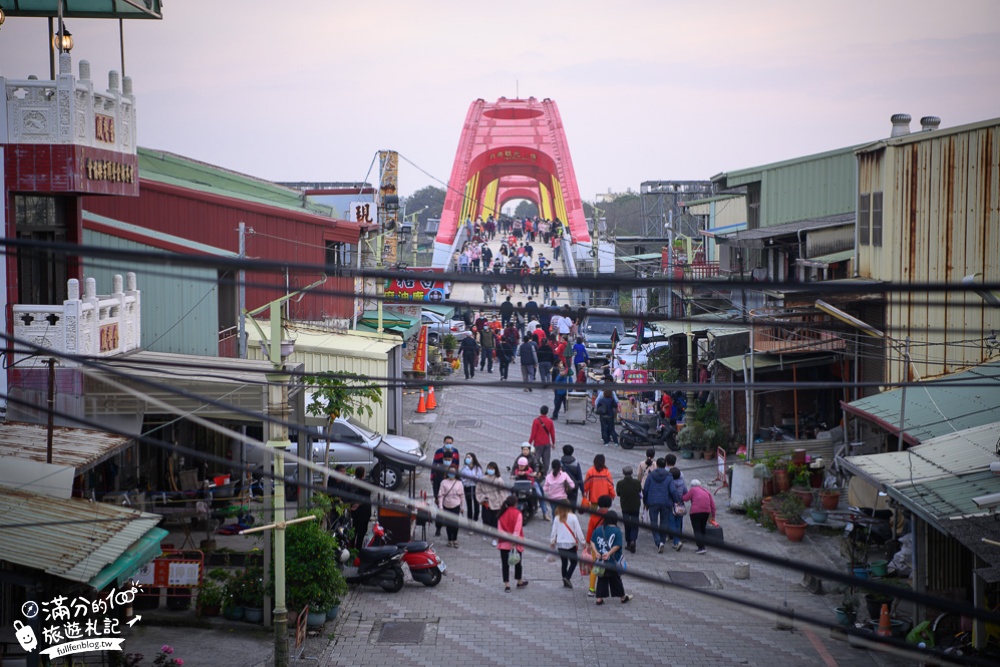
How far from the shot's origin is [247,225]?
64.6 feet

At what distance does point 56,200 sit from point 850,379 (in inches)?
520

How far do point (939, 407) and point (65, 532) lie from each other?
10.7 meters

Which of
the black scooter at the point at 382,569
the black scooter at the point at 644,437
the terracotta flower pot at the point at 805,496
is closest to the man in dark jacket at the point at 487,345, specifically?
the black scooter at the point at 644,437

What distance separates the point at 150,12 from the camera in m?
14.8

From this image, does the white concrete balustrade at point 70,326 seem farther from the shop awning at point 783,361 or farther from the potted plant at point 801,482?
the shop awning at point 783,361

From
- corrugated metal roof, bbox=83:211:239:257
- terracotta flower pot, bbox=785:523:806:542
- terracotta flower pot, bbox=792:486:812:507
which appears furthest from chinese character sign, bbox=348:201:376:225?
terracotta flower pot, bbox=785:523:806:542

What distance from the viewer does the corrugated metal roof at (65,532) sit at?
800 cm

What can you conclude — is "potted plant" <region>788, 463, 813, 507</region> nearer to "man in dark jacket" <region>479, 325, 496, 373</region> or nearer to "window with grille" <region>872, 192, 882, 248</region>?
"window with grille" <region>872, 192, 882, 248</region>

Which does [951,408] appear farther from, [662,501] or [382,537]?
[382,537]

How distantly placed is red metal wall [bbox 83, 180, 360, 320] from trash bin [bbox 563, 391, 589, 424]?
603cm

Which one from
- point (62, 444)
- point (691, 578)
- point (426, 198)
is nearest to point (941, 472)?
point (691, 578)

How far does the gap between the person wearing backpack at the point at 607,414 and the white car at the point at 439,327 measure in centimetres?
1044

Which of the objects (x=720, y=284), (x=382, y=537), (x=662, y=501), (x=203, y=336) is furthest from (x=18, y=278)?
(x=720, y=284)

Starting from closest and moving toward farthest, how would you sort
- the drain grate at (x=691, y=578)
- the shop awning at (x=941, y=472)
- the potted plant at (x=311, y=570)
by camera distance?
the shop awning at (x=941, y=472) < the potted plant at (x=311, y=570) < the drain grate at (x=691, y=578)
